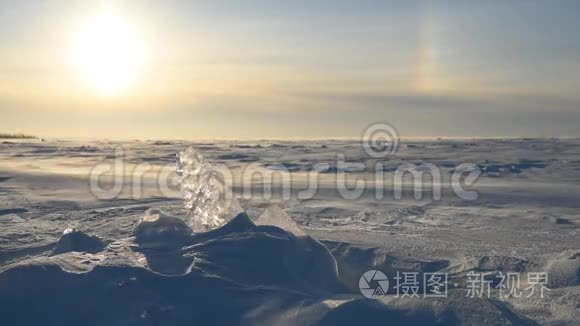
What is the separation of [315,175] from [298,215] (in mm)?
4791

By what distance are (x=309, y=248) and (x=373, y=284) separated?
1.73ft

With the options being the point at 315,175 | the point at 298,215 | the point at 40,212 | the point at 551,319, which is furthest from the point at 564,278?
the point at 315,175

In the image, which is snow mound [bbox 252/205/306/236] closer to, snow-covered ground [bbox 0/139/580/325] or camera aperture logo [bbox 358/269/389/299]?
snow-covered ground [bbox 0/139/580/325]

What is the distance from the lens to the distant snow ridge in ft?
16.7

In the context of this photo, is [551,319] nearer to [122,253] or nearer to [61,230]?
[122,253]

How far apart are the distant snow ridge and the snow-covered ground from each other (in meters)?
0.71

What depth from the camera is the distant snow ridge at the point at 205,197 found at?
201 inches

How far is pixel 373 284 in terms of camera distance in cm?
408

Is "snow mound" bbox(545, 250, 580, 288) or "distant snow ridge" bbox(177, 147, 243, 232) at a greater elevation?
"distant snow ridge" bbox(177, 147, 243, 232)

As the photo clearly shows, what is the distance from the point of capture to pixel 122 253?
393cm

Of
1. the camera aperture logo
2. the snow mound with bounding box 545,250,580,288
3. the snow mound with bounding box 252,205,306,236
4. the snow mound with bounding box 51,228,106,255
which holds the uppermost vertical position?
the snow mound with bounding box 252,205,306,236

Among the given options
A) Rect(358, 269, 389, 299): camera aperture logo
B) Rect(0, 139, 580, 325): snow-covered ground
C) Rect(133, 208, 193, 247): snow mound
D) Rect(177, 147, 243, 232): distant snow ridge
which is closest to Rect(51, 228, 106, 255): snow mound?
Rect(0, 139, 580, 325): snow-covered ground

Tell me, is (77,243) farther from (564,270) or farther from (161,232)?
(564,270)

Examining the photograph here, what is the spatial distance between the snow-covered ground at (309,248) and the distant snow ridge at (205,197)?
0.71m
